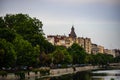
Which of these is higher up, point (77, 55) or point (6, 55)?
point (77, 55)

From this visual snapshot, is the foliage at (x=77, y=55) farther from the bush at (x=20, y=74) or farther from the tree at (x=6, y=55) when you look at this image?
the tree at (x=6, y=55)

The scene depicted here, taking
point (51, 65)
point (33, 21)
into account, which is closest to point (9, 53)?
point (33, 21)

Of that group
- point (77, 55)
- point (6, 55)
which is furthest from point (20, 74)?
point (77, 55)

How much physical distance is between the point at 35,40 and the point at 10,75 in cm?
1170

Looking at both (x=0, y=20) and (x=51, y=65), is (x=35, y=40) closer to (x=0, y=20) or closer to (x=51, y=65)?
(x=0, y=20)

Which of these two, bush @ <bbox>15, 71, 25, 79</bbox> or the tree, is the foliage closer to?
bush @ <bbox>15, 71, 25, 79</bbox>

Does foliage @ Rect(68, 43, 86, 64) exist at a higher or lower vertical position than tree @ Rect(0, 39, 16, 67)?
higher

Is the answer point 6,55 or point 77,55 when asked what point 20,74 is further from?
point 77,55

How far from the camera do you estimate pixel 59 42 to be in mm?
75000

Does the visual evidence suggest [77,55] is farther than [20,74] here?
Yes

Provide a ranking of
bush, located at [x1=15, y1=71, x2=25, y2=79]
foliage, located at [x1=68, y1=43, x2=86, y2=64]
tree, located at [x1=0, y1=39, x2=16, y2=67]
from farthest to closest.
→ 1. foliage, located at [x1=68, y1=43, x2=86, y2=64]
2. bush, located at [x1=15, y1=71, x2=25, y2=79]
3. tree, located at [x1=0, y1=39, x2=16, y2=67]

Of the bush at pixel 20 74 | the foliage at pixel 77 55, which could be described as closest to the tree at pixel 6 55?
the bush at pixel 20 74

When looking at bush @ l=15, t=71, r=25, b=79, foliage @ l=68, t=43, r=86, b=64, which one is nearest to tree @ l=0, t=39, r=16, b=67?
bush @ l=15, t=71, r=25, b=79

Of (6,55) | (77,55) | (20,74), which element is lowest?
(20,74)
